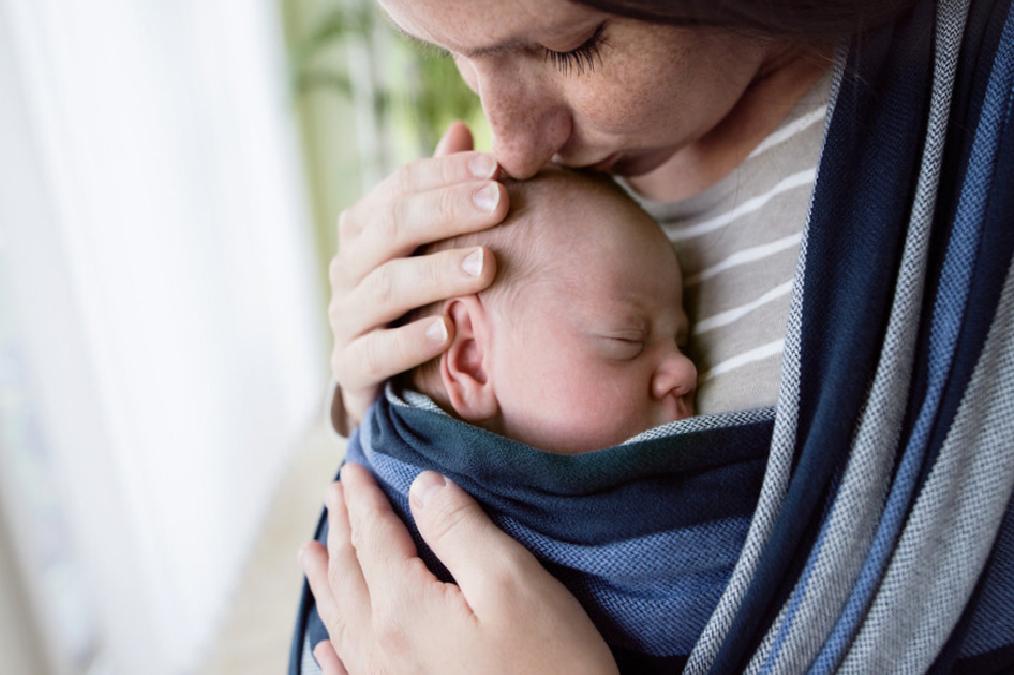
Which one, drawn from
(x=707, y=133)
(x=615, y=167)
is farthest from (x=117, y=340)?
(x=707, y=133)

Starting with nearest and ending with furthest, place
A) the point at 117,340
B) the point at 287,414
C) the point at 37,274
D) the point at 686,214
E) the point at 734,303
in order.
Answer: the point at 734,303
the point at 686,214
the point at 37,274
the point at 117,340
the point at 287,414

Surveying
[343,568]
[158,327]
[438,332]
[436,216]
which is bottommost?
[158,327]

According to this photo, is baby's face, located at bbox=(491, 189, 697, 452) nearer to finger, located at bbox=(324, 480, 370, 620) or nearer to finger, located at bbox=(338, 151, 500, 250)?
finger, located at bbox=(338, 151, 500, 250)

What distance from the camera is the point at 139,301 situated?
1.95 meters

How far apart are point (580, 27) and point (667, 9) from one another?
0.07 meters

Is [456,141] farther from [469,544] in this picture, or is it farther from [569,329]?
[469,544]

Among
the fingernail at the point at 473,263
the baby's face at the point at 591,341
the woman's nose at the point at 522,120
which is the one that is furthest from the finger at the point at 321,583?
the woman's nose at the point at 522,120

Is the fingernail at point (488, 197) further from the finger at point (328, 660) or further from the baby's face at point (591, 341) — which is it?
the finger at point (328, 660)

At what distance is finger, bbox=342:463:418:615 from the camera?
0.78m

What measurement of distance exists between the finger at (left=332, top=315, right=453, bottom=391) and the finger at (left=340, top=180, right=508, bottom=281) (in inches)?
3.5

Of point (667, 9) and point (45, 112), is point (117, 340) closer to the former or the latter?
point (45, 112)

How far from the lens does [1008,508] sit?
0.65 meters

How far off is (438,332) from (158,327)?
4.47 feet

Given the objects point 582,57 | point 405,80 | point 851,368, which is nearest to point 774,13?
point 582,57
